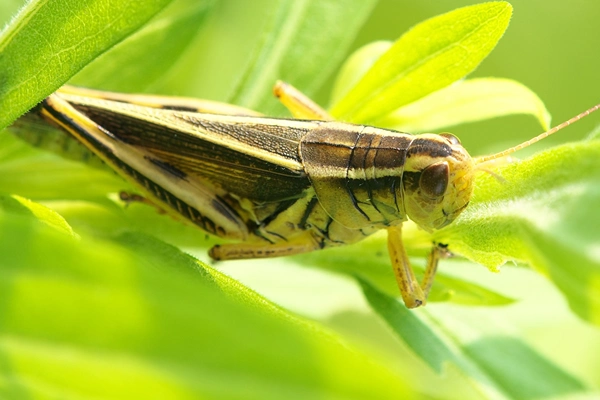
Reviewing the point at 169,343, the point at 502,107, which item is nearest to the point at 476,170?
the point at 502,107

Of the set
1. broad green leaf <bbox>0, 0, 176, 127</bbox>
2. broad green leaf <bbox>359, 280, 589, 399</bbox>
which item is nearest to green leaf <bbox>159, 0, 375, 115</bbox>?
broad green leaf <bbox>359, 280, 589, 399</bbox>

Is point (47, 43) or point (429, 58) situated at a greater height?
point (429, 58)

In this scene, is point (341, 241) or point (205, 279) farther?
point (341, 241)

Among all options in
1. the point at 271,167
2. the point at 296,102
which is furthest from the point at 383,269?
the point at 296,102

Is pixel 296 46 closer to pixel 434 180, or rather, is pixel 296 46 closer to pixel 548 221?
pixel 434 180

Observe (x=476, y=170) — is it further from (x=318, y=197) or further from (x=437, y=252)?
(x=318, y=197)
